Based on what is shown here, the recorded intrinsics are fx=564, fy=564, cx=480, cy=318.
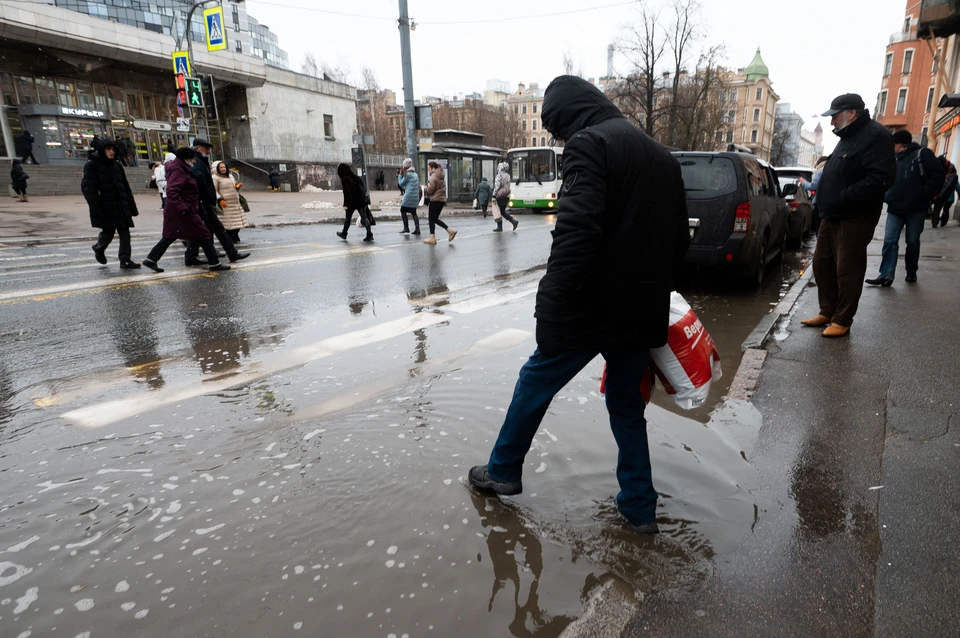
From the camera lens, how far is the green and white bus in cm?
2303

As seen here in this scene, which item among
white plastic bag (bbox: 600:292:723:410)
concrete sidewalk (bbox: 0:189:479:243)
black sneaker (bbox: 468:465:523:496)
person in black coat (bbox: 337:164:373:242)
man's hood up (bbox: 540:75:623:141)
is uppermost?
man's hood up (bbox: 540:75:623:141)

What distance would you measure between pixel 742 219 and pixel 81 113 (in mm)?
36247

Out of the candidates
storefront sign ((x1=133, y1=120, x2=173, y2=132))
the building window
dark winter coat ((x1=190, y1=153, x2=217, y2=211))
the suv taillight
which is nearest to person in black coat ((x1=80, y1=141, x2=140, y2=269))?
dark winter coat ((x1=190, y1=153, x2=217, y2=211))

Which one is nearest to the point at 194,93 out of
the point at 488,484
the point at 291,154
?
the point at 488,484

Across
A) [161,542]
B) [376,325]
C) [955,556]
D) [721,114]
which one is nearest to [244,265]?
[376,325]

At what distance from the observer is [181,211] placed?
8.32m

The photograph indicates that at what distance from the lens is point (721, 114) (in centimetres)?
3972

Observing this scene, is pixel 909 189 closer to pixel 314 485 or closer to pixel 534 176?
pixel 314 485

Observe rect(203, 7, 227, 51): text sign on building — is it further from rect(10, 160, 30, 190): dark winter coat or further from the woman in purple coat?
the woman in purple coat

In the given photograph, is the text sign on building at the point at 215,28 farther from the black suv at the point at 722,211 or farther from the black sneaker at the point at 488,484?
the black sneaker at the point at 488,484

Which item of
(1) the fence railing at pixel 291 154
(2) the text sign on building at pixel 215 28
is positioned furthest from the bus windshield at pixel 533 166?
(1) the fence railing at pixel 291 154

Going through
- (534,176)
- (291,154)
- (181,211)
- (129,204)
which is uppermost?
(291,154)

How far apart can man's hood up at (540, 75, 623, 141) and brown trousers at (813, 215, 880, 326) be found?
3720mm

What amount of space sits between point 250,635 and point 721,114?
44.6 m
